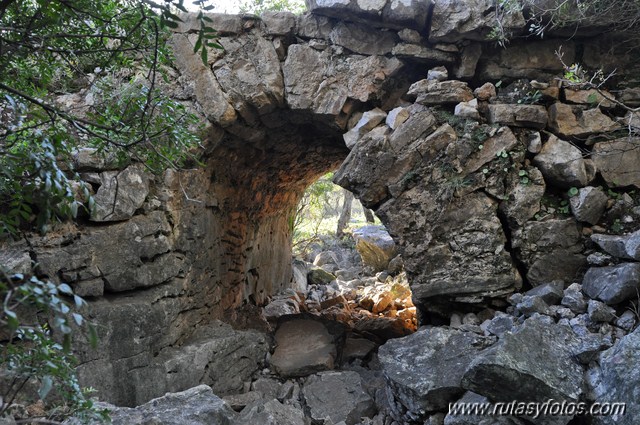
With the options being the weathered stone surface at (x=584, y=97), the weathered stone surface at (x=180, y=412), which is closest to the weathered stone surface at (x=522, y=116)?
the weathered stone surface at (x=584, y=97)

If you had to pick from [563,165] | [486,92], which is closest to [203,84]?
[486,92]

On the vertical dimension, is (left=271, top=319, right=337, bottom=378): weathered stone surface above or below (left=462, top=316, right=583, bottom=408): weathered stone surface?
below

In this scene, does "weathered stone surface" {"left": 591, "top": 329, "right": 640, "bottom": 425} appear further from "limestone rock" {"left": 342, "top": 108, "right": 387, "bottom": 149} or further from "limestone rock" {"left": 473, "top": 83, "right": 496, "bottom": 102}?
"limestone rock" {"left": 342, "top": 108, "right": 387, "bottom": 149}

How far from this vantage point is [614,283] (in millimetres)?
3631

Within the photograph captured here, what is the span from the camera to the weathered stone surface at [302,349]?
16.6ft

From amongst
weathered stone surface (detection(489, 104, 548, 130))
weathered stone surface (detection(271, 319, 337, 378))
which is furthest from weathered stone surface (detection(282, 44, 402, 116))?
weathered stone surface (detection(271, 319, 337, 378))

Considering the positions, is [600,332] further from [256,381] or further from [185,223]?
[185,223]

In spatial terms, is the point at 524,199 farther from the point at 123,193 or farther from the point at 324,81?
the point at 123,193

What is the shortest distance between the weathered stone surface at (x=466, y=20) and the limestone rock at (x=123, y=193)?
3.17 meters

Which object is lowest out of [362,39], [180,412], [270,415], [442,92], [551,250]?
[270,415]

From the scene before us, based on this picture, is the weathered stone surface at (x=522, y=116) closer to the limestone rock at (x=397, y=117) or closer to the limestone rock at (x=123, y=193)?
the limestone rock at (x=397, y=117)

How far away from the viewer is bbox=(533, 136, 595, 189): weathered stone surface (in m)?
4.30

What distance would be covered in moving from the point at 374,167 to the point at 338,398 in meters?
2.22

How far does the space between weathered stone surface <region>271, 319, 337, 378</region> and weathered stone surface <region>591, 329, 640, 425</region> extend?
273 cm
